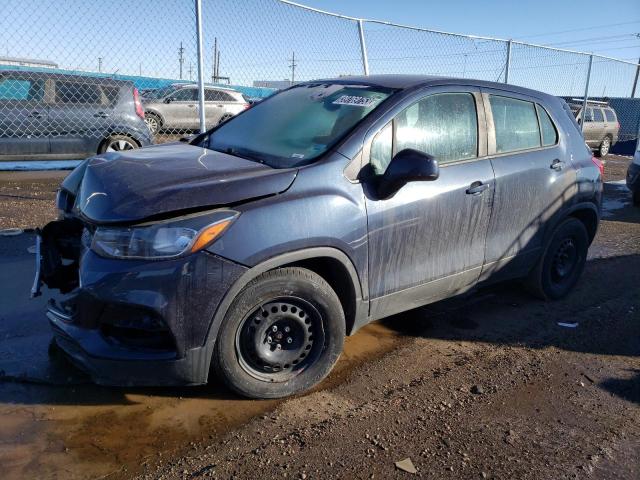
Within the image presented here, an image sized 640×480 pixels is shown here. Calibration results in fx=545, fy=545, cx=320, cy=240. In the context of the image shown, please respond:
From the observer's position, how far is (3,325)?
12.5ft

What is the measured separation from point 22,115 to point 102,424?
25.4 ft

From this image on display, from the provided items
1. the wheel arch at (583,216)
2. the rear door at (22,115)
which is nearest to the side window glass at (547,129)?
the wheel arch at (583,216)

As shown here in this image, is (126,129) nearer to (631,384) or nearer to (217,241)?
(217,241)

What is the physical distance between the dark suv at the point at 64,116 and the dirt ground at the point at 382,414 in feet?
18.6

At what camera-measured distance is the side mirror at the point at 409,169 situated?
3021 millimetres

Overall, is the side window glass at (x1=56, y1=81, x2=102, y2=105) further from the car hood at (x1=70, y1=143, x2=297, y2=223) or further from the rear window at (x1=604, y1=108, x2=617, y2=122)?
the rear window at (x1=604, y1=108, x2=617, y2=122)

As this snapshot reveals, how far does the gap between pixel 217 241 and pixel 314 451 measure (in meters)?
1.12

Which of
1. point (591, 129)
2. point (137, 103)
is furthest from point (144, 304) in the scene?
point (591, 129)

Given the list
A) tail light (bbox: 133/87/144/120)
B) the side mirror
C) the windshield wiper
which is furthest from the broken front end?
tail light (bbox: 133/87/144/120)

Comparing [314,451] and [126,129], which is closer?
[314,451]

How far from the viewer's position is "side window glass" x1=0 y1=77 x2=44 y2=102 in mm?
8727

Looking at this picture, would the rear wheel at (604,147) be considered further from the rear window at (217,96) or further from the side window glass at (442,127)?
the side window glass at (442,127)

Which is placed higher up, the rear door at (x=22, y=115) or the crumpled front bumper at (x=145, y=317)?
the rear door at (x=22, y=115)

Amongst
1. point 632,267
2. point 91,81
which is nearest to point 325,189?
point 632,267
